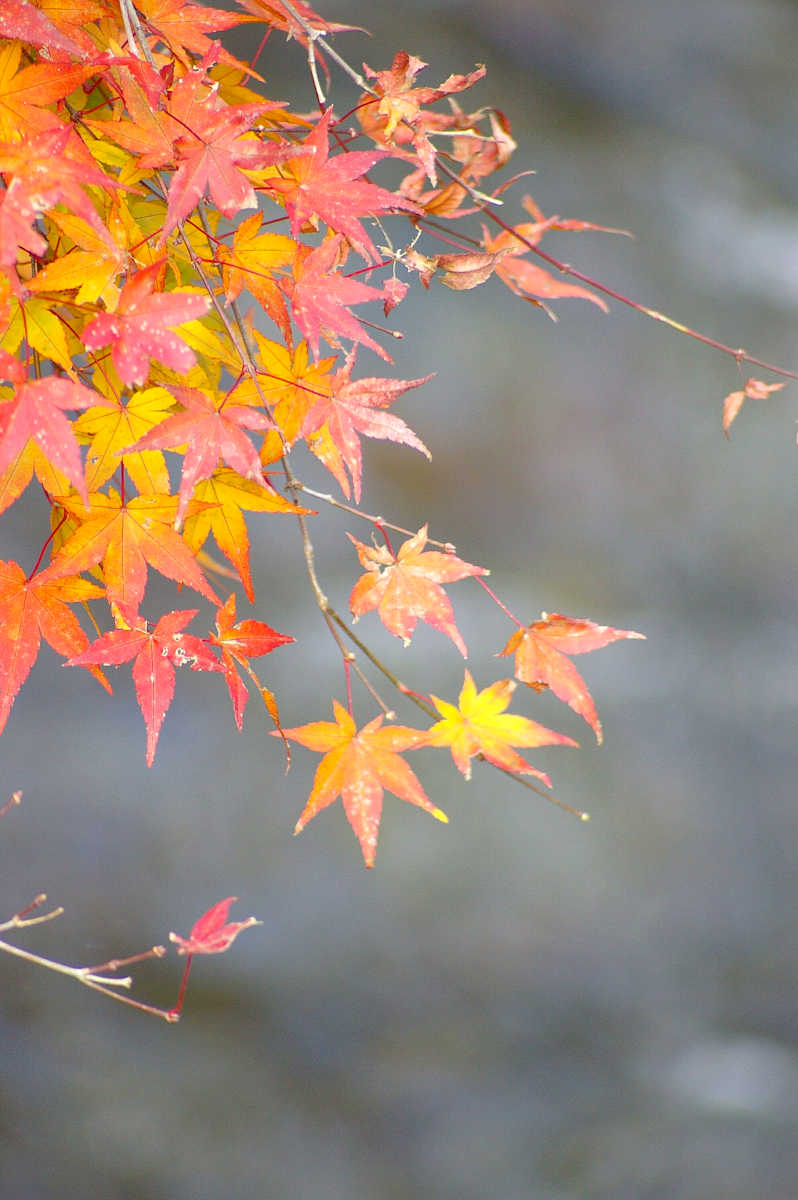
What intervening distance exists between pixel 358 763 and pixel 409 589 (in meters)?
0.13

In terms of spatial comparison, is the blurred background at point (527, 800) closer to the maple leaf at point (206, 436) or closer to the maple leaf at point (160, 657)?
the maple leaf at point (160, 657)

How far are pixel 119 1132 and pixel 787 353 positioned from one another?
5.16ft

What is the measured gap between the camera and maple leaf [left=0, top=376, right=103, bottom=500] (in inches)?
17.2

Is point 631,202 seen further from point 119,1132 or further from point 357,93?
point 119,1132

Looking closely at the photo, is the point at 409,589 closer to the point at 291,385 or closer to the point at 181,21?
the point at 291,385

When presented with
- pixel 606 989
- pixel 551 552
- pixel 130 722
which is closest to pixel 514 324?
pixel 551 552

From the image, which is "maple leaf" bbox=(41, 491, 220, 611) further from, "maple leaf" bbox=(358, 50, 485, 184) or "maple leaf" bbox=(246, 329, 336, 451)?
"maple leaf" bbox=(358, 50, 485, 184)

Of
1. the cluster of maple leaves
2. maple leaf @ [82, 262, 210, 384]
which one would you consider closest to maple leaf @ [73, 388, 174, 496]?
the cluster of maple leaves

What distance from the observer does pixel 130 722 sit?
1.23m

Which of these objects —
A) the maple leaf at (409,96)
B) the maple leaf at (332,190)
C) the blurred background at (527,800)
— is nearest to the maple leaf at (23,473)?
the maple leaf at (332,190)

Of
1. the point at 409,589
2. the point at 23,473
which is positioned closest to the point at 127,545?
the point at 23,473

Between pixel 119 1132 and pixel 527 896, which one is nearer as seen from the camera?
pixel 119 1132

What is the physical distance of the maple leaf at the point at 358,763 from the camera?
605 millimetres

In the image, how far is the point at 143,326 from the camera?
0.45 meters
